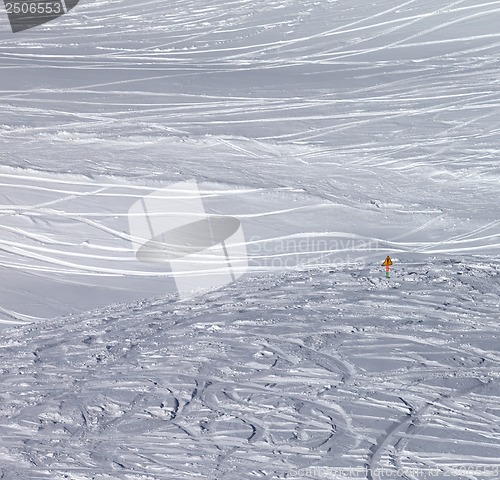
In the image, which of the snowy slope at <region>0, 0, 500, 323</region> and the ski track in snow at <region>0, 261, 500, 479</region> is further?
the snowy slope at <region>0, 0, 500, 323</region>

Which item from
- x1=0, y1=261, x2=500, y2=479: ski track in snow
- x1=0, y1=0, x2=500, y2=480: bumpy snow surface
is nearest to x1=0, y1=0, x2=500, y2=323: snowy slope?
x1=0, y1=0, x2=500, y2=480: bumpy snow surface

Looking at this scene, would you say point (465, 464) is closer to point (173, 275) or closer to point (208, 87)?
point (173, 275)

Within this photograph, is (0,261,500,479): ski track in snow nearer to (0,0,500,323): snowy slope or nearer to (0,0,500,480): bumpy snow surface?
(0,0,500,480): bumpy snow surface

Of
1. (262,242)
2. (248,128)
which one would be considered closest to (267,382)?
(262,242)

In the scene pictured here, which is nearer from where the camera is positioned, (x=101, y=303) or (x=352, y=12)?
(x=101, y=303)

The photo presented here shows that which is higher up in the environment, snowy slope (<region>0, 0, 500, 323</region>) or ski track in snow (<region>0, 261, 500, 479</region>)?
snowy slope (<region>0, 0, 500, 323</region>)

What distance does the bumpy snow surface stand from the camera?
89.6 inches

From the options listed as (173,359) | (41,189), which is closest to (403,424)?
(173,359)

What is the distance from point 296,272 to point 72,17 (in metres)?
3.12

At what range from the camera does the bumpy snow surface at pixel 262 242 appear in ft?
7.47

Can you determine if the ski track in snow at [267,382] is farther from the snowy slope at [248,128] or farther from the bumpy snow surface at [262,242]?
the snowy slope at [248,128]

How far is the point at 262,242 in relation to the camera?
3.34 meters

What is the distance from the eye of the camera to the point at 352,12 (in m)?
5.36

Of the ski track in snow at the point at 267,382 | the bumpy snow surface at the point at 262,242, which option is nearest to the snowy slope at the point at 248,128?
the bumpy snow surface at the point at 262,242
